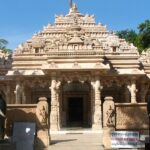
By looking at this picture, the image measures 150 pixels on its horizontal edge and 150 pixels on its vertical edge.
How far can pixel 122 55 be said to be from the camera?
29922mm

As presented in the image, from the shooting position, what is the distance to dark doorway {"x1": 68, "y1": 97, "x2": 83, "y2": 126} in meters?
30.1

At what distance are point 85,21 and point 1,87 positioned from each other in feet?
24.8

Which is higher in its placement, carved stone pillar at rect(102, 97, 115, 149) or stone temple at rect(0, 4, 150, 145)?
stone temple at rect(0, 4, 150, 145)

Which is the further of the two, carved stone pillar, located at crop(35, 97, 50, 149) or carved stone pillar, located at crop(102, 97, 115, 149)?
carved stone pillar, located at crop(35, 97, 50, 149)

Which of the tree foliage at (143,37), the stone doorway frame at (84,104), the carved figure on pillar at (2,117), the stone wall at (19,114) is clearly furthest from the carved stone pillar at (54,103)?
the tree foliage at (143,37)

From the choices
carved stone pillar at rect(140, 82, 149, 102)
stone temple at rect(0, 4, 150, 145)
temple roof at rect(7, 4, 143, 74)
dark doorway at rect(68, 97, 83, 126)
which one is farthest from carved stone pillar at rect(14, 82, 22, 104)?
carved stone pillar at rect(140, 82, 149, 102)

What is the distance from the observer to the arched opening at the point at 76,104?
2966 centimetres

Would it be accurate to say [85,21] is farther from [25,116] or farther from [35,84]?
[25,116]

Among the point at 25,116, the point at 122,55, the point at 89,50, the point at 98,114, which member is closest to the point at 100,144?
the point at 25,116

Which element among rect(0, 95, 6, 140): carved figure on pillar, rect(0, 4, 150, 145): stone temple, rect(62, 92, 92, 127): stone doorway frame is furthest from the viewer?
rect(62, 92, 92, 127): stone doorway frame

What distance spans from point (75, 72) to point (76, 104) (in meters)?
4.00

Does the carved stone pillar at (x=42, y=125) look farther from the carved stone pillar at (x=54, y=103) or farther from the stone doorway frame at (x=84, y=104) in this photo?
the stone doorway frame at (x=84, y=104)

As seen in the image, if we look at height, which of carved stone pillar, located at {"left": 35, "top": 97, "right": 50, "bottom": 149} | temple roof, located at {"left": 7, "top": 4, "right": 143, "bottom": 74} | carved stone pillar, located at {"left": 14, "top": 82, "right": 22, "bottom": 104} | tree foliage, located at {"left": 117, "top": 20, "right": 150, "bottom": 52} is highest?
tree foliage, located at {"left": 117, "top": 20, "right": 150, "bottom": 52}

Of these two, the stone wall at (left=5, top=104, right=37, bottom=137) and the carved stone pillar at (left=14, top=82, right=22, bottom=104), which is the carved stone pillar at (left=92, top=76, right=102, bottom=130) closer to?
the carved stone pillar at (left=14, top=82, right=22, bottom=104)
